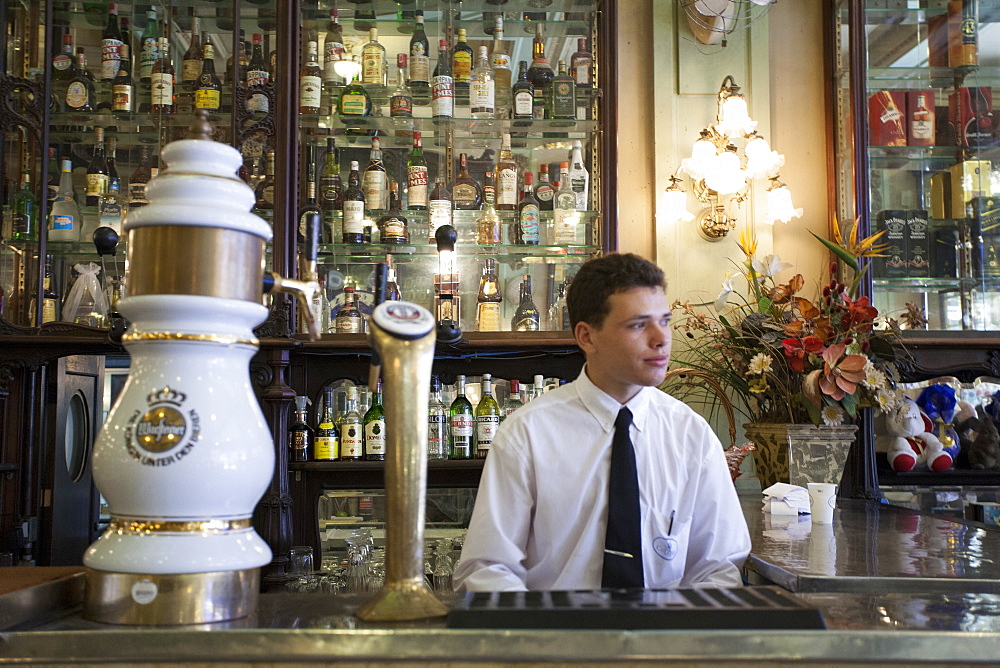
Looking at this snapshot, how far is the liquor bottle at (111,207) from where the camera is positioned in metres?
3.01

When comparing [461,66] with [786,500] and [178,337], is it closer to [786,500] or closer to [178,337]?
[786,500]

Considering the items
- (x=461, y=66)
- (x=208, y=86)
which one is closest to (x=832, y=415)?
(x=461, y=66)

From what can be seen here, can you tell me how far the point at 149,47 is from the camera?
305 cm

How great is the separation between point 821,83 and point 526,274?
1.27m

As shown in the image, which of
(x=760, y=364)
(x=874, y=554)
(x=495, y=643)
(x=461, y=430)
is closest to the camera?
(x=495, y=643)

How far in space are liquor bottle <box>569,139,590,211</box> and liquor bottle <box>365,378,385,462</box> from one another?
91cm

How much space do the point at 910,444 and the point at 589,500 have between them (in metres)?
1.88

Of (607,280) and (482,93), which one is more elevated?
(482,93)

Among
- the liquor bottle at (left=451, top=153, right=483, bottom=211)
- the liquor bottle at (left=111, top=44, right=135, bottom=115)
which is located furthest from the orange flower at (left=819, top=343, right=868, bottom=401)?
the liquor bottle at (left=111, top=44, right=135, bottom=115)

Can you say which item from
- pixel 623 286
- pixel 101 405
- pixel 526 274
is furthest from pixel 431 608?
pixel 101 405

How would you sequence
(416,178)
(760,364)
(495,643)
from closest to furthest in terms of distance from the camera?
(495,643) → (760,364) → (416,178)

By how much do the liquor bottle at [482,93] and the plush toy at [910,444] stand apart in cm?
162

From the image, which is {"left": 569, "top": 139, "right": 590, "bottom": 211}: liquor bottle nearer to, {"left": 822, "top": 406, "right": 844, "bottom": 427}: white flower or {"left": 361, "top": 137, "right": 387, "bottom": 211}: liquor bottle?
{"left": 361, "top": 137, "right": 387, "bottom": 211}: liquor bottle

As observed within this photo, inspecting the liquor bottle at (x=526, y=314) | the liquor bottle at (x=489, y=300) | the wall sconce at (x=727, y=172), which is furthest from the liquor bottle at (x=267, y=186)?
the wall sconce at (x=727, y=172)
